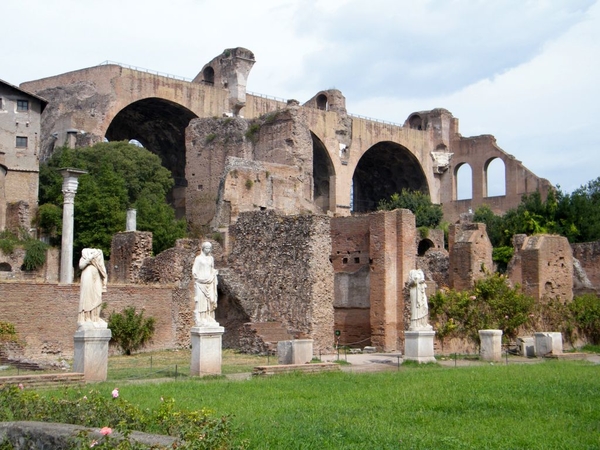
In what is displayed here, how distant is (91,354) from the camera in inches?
544

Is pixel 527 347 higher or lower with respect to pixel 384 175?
lower

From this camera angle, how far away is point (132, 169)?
133 ft

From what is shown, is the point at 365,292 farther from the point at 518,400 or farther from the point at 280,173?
the point at 518,400

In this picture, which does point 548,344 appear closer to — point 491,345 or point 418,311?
point 491,345

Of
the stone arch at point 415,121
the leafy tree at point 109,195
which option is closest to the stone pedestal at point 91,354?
the leafy tree at point 109,195

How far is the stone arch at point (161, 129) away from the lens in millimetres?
48156

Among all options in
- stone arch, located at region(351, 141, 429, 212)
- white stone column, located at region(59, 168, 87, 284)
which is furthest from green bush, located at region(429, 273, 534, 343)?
stone arch, located at region(351, 141, 429, 212)

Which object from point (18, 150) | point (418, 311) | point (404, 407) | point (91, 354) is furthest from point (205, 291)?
point (18, 150)

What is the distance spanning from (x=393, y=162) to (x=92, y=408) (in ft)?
177

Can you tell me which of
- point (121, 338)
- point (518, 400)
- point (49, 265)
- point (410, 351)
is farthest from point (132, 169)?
point (518, 400)

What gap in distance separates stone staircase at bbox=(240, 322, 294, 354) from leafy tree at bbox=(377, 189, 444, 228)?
29.1 m

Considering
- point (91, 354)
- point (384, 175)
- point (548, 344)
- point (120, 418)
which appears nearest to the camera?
point (120, 418)

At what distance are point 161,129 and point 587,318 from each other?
104ft

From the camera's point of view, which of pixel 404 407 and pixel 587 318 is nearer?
pixel 404 407
